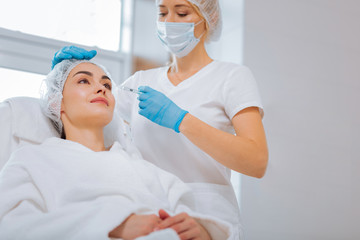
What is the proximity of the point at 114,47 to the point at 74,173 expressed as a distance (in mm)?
1685

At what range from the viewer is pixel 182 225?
44.8 inches

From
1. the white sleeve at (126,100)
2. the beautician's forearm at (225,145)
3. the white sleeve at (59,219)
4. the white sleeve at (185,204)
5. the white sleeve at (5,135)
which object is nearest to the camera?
the white sleeve at (59,219)

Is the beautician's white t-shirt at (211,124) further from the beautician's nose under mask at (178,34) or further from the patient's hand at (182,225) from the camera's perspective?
the patient's hand at (182,225)

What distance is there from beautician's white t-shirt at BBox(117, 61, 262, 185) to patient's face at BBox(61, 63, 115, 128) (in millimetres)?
215

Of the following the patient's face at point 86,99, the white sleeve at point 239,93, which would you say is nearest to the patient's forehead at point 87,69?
the patient's face at point 86,99

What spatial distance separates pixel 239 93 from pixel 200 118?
175 mm

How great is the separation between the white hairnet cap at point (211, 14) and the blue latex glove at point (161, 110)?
42 centimetres

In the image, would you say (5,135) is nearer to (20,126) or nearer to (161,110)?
(20,126)

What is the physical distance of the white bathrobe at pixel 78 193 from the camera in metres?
1.09

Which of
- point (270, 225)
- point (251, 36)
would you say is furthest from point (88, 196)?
point (251, 36)

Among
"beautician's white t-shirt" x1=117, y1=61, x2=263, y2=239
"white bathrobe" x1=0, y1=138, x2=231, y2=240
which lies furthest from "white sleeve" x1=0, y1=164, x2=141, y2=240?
"beautician's white t-shirt" x1=117, y1=61, x2=263, y2=239

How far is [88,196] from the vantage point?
1.23 meters

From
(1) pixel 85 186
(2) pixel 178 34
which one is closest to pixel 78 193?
(1) pixel 85 186

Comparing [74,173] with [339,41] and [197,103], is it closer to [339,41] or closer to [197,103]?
[197,103]
